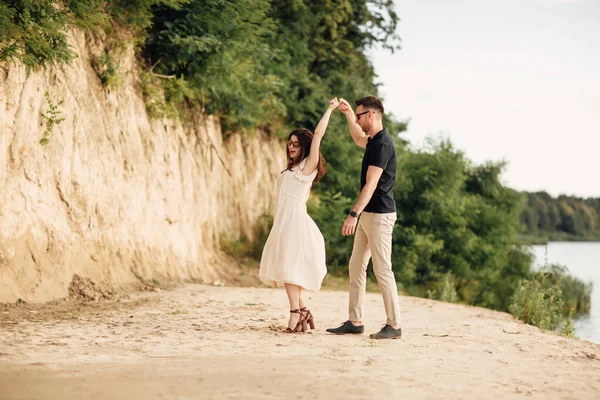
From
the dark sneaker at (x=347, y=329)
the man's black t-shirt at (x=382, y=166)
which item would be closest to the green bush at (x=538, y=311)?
the dark sneaker at (x=347, y=329)

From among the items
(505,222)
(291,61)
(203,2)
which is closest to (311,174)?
(203,2)

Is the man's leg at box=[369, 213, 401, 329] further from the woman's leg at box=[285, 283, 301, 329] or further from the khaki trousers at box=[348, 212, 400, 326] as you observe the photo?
the woman's leg at box=[285, 283, 301, 329]

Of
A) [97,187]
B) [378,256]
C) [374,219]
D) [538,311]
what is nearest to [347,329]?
[378,256]

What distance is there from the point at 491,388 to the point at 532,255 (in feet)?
90.9

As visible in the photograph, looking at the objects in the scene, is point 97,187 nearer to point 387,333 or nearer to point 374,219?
point 374,219

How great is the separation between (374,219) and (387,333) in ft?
4.15

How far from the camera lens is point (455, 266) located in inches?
965

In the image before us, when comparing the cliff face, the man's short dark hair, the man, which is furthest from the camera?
the cliff face

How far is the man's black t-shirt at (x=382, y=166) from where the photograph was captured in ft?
24.7

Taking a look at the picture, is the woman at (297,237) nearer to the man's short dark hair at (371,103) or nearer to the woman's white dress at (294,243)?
the woman's white dress at (294,243)

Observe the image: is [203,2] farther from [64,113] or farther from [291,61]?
[291,61]

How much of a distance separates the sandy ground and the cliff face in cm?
109

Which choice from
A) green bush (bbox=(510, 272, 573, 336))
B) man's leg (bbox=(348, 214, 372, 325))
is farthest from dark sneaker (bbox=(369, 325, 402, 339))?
green bush (bbox=(510, 272, 573, 336))

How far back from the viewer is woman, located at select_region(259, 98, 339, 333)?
7.59m
